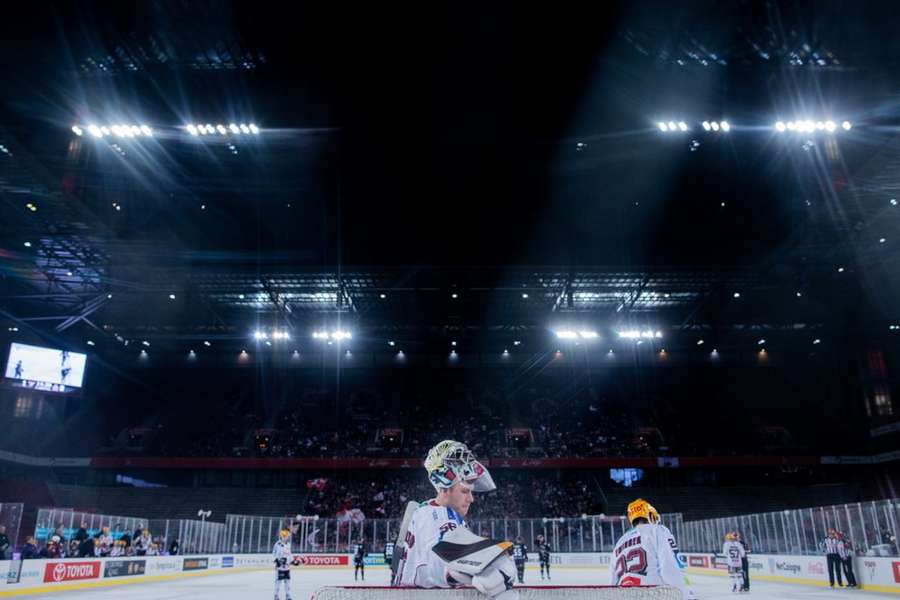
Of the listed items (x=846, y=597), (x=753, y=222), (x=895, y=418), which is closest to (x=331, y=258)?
(x=753, y=222)

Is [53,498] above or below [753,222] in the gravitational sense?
below

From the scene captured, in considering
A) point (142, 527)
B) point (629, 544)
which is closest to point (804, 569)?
point (629, 544)

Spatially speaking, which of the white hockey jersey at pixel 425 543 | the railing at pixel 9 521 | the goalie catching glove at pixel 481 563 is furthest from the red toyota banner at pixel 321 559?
the goalie catching glove at pixel 481 563

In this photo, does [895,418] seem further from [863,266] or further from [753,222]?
[753,222]

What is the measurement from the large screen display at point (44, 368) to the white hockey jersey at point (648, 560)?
35692mm

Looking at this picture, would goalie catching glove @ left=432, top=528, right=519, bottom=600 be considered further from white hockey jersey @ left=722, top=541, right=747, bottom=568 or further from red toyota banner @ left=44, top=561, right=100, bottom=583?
red toyota banner @ left=44, top=561, right=100, bottom=583

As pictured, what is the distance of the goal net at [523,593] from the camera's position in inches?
98.3

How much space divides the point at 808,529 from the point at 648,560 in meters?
19.2

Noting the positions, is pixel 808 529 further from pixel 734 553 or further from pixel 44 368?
pixel 44 368

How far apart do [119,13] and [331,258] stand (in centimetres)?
1398

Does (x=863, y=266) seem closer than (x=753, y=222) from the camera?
No

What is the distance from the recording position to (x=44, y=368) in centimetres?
3488

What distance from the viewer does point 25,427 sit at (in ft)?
142

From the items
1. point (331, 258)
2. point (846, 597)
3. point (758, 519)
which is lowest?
point (846, 597)
